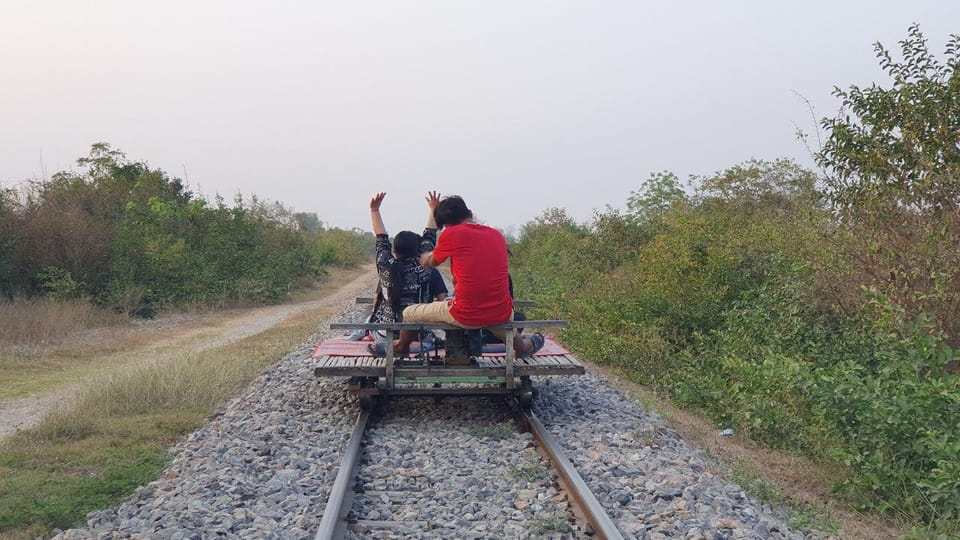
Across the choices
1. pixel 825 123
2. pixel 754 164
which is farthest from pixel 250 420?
pixel 754 164

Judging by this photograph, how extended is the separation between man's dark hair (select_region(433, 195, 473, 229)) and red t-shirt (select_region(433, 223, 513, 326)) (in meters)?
0.08

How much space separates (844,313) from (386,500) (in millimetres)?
6712

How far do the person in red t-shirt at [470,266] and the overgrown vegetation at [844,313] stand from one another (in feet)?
7.83

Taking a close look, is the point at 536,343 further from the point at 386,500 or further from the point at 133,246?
the point at 133,246

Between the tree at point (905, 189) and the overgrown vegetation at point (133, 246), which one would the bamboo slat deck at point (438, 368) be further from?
the overgrown vegetation at point (133, 246)

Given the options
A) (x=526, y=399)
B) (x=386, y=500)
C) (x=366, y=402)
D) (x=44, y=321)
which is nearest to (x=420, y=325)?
(x=366, y=402)

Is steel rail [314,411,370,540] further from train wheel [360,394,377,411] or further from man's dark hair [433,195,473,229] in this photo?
man's dark hair [433,195,473,229]

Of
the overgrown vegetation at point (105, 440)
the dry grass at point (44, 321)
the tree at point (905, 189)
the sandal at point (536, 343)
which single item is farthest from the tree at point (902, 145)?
the dry grass at point (44, 321)

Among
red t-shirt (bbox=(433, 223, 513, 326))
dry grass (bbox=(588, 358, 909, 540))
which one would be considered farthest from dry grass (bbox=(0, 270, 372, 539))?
dry grass (bbox=(588, 358, 909, 540))

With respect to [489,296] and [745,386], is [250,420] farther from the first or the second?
[745,386]

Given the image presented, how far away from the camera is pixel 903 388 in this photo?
6.05 metres

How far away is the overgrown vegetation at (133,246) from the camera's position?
20.4m

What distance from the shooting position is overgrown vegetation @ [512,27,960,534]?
19.4 ft

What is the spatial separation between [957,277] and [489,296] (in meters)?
4.58
